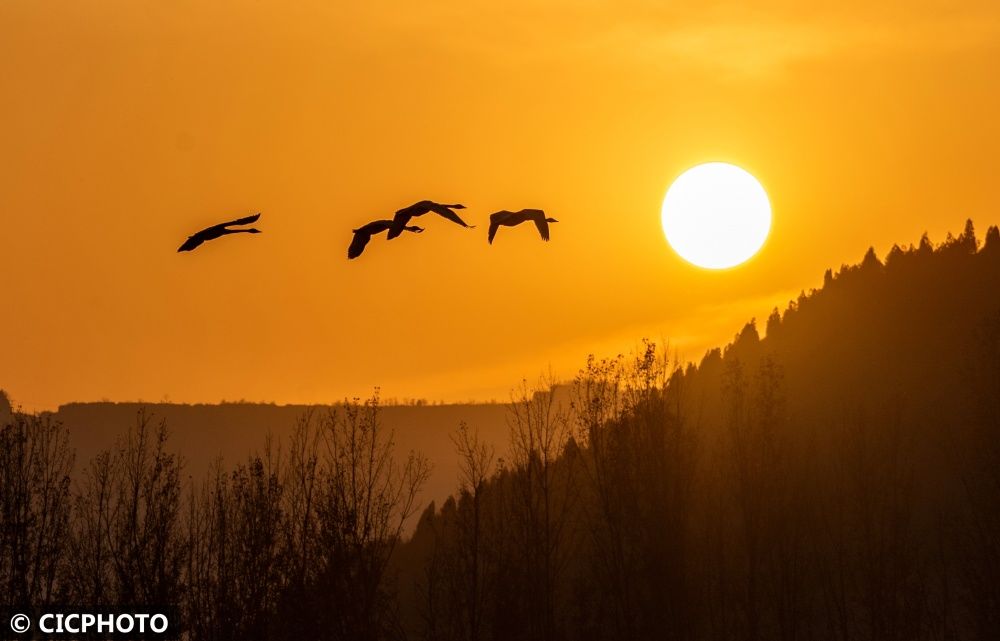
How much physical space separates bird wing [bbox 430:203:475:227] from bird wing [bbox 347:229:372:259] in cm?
102

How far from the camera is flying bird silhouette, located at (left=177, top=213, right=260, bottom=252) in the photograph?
16.2m

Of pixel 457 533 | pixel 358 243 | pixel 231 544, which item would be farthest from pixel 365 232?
pixel 457 533

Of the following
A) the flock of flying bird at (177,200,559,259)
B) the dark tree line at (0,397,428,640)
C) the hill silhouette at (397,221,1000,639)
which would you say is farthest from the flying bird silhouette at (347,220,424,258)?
the hill silhouette at (397,221,1000,639)

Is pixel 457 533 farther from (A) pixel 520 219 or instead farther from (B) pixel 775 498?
(A) pixel 520 219

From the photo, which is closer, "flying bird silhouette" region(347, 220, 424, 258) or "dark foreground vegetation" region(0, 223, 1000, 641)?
"flying bird silhouette" region(347, 220, 424, 258)

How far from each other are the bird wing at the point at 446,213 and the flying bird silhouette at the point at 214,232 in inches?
76.7

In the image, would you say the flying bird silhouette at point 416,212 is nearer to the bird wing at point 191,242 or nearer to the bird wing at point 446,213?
the bird wing at point 446,213

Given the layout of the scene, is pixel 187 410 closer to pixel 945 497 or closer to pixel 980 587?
pixel 945 497

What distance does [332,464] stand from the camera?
1435 inches

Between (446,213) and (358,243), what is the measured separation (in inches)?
57.9

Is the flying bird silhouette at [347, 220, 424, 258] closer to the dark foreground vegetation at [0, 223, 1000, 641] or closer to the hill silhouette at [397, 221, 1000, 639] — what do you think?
the dark foreground vegetation at [0, 223, 1000, 641]

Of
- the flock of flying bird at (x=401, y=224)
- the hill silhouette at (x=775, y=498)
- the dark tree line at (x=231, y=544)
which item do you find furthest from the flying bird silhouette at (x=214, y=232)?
the hill silhouette at (x=775, y=498)

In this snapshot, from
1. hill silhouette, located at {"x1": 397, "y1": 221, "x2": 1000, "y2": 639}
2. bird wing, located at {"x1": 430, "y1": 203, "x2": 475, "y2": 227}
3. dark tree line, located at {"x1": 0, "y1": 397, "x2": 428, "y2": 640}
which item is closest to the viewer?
bird wing, located at {"x1": 430, "y1": 203, "x2": 475, "y2": 227}

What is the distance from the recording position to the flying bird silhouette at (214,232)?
53.1 feet
